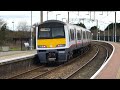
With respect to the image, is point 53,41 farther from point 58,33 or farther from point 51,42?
point 58,33

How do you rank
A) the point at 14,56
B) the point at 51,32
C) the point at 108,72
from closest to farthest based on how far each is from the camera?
the point at 108,72 → the point at 51,32 → the point at 14,56

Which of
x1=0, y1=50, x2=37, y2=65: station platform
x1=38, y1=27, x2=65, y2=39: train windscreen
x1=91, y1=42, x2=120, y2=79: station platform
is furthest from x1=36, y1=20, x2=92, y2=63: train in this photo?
x1=91, y1=42, x2=120, y2=79: station platform

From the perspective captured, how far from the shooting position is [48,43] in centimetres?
2334

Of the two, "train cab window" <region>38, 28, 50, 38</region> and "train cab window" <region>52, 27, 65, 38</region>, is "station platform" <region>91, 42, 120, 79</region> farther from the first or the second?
"train cab window" <region>38, 28, 50, 38</region>

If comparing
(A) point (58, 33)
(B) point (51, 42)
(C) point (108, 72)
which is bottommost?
(C) point (108, 72)

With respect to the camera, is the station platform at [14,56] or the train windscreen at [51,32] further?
the train windscreen at [51,32]

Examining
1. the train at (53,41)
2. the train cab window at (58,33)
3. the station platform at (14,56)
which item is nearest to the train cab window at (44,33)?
the train at (53,41)

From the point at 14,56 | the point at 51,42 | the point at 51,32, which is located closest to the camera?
the point at 51,42

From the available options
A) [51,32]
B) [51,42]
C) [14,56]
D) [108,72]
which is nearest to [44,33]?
[51,32]

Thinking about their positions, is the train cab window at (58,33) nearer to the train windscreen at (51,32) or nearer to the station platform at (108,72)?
the train windscreen at (51,32)
